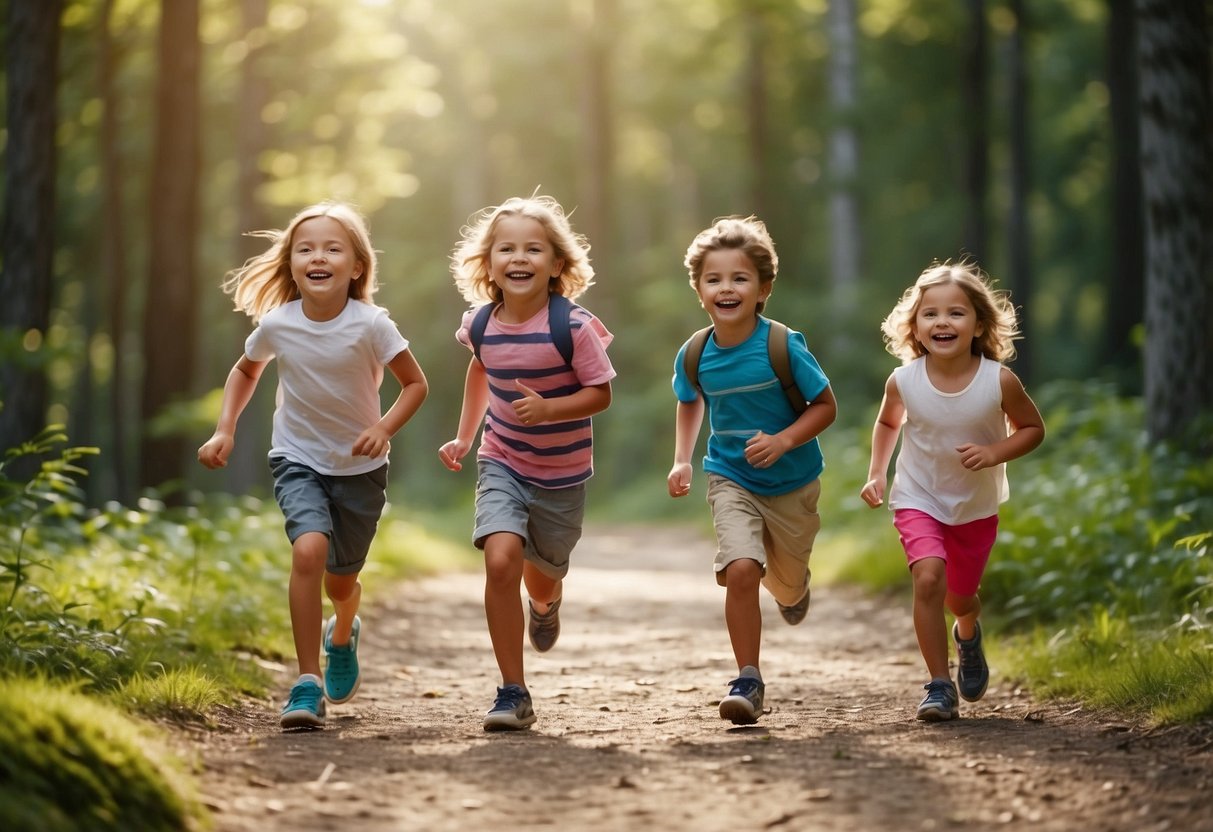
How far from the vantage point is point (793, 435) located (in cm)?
582

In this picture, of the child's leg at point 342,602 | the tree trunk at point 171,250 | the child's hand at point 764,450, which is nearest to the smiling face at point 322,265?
the child's leg at point 342,602

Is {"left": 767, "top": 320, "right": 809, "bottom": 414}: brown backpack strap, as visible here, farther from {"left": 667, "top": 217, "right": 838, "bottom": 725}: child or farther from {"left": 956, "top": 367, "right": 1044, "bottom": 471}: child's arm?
{"left": 956, "top": 367, "right": 1044, "bottom": 471}: child's arm

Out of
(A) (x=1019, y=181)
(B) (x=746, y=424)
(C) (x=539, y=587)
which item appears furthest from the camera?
(A) (x=1019, y=181)

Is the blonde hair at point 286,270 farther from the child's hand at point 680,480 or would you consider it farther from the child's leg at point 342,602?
the child's hand at point 680,480

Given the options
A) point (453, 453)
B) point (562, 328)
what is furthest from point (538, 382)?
point (453, 453)

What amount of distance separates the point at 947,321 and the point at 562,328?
5.42ft

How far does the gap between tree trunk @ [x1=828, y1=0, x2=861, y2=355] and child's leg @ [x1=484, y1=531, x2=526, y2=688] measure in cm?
2141

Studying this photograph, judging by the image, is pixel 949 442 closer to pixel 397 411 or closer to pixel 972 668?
pixel 972 668

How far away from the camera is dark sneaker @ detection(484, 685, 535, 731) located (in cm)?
554

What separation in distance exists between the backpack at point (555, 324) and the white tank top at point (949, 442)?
1.46 meters

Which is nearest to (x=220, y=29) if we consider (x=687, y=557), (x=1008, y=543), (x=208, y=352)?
(x=687, y=557)

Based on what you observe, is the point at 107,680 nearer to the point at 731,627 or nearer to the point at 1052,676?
the point at 731,627

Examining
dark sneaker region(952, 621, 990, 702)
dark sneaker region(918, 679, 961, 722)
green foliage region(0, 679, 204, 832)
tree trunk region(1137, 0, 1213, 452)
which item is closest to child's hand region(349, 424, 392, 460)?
green foliage region(0, 679, 204, 832)

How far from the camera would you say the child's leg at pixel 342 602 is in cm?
629
